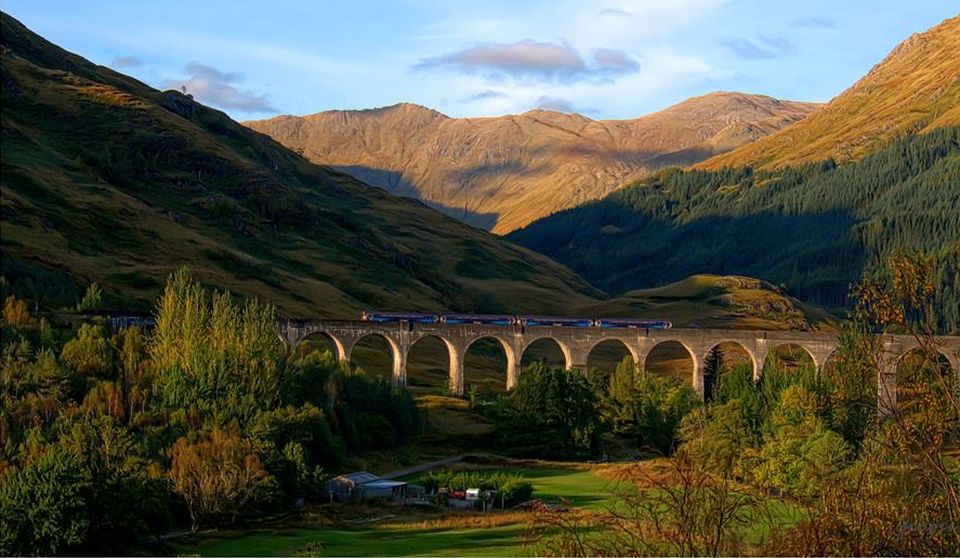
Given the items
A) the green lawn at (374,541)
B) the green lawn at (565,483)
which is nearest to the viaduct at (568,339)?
the green lawn at (565,483)

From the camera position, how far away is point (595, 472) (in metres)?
87.1

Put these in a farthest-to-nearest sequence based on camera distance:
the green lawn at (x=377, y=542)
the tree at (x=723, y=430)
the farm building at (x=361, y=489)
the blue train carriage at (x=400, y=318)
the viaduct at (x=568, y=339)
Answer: the blue train carriage at (x=400, y=318), the viaduct at (x=568, y=339), the tree at (x=723, y=430), the farm building at (x=361, y=489), the green lawn at (x=377, y=542)

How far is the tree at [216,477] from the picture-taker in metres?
61.2

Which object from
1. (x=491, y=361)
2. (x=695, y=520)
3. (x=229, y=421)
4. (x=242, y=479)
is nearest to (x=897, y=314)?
(x=695, y=520)

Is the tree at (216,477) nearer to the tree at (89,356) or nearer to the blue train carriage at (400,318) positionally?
the tree at (89,356)

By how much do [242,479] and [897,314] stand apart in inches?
2123

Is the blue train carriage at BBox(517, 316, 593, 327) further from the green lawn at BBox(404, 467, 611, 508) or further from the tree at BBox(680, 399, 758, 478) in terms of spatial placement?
the green lawn at BBox(404, 467, 611, 508)

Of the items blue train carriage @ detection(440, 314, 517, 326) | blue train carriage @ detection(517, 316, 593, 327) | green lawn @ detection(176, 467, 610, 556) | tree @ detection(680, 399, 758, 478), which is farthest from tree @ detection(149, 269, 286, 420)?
blue train carriage @ detection(517, 316, 593, 327)

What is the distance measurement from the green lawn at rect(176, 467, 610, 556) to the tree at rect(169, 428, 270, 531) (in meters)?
2.86

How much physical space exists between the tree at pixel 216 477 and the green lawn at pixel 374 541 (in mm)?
2862

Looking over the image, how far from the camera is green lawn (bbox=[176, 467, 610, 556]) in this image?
52.4m

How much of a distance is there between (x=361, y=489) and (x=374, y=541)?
15.6 meters

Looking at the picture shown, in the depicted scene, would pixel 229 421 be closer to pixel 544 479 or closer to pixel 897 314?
pixel 544 479

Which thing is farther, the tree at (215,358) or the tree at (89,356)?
the tree at (89,356)
